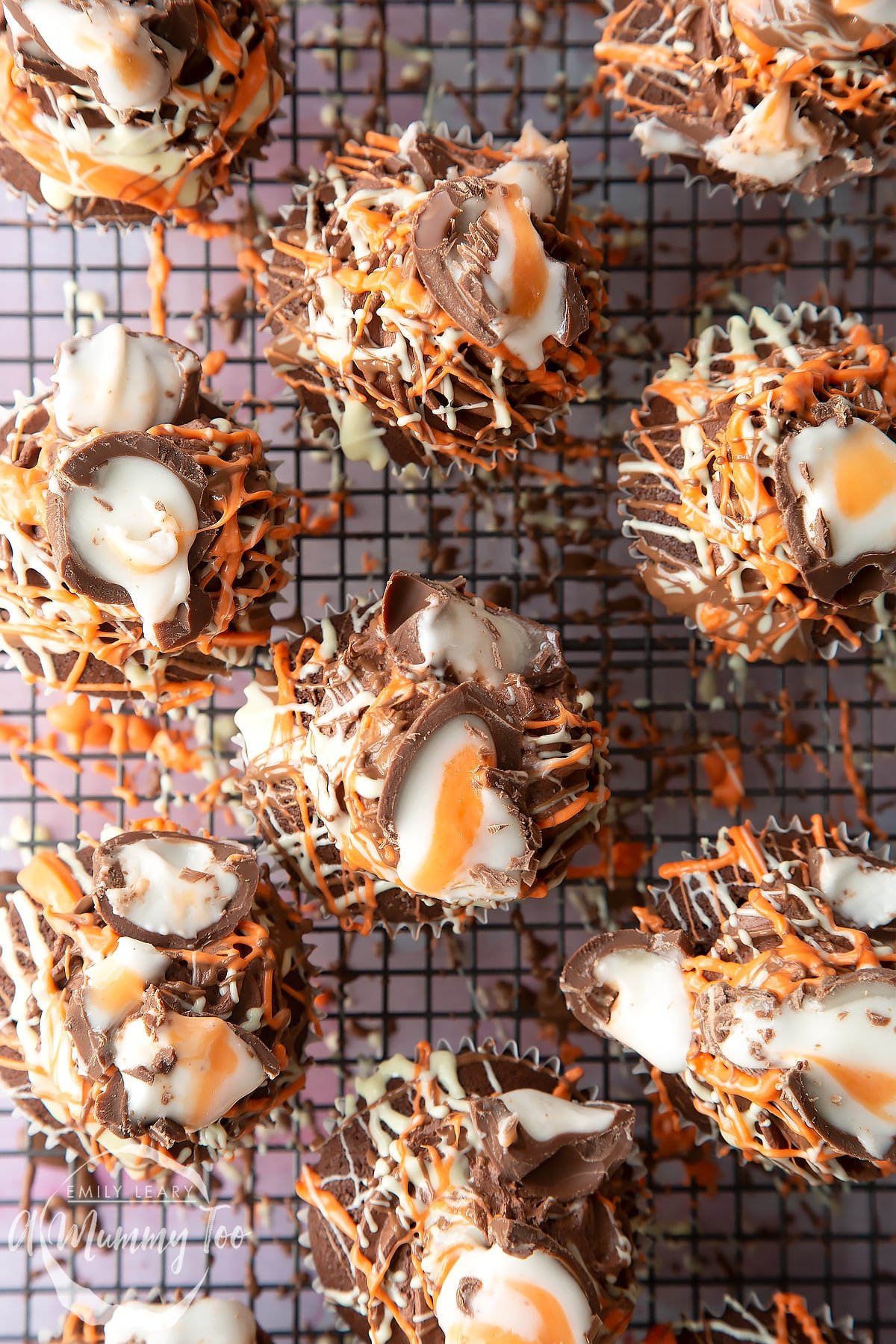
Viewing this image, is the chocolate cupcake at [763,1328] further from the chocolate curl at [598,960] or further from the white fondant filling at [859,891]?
the white fondant filling at [859,891]

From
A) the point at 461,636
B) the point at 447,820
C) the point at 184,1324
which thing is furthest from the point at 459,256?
the point at 184,1324

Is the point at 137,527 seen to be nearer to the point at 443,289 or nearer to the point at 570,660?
the point at 443,289

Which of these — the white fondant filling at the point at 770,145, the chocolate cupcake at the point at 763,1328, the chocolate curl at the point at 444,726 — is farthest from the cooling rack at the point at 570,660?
the chocolate curl at the point at 444,726

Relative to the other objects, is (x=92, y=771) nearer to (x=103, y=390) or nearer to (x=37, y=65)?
(x=103, y=390)

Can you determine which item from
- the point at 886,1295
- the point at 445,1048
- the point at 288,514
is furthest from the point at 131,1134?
the point at 886,1295

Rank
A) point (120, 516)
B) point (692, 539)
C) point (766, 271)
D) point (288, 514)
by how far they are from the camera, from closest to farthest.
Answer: point (120, 516) < point (692, 539) < point (288, 514) < point (766, 271)

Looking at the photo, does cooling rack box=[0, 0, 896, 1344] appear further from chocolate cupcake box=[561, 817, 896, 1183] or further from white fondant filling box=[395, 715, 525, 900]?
white fondant filling box=[395, 715, 525, 900]
